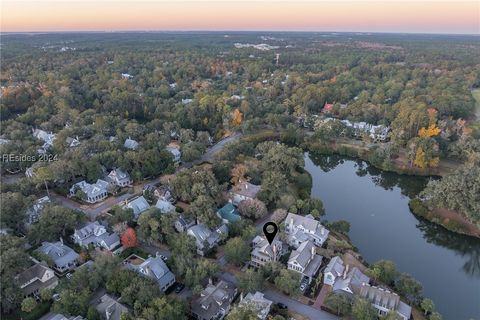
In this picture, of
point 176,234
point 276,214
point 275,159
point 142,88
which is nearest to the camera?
point 176,234

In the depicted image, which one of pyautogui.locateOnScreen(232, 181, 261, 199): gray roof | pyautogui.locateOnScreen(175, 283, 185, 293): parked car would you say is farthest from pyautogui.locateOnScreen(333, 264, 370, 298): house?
pyautogui.locateOnScreen(232, 181, 261, 199): gray roof

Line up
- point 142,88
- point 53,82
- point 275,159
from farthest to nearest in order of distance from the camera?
point 142,88
point 53,82
point 275,159

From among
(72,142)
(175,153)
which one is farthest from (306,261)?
(72,142)

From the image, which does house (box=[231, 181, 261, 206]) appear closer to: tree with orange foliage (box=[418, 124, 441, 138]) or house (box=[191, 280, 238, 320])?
house (box=[191, 280, 238, 320])

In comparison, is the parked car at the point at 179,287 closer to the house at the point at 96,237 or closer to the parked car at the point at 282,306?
the parked car at the point at 282,306

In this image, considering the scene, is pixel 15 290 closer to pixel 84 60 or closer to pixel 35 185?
pixel 35 185

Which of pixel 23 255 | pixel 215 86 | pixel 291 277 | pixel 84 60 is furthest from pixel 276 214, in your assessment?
pixel 84 60

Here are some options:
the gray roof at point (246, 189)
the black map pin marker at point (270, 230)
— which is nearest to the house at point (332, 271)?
the black map pin marker at point (270, 230)
